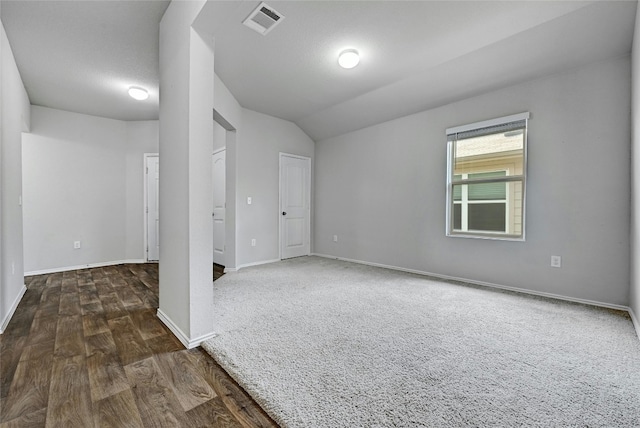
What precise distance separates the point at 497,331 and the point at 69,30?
449 cm

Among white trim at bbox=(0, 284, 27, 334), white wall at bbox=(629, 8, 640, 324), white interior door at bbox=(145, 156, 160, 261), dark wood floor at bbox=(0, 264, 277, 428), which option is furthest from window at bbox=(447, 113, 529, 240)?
white interior door at bbox=(145, 156, 160, 261)

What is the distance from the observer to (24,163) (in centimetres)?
401

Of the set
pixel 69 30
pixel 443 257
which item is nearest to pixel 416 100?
pixel 443 257

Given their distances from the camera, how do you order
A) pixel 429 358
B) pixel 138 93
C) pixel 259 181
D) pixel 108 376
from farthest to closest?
pixel 259 181
pixel 138 93
pixel 429 358
pixel 108 376

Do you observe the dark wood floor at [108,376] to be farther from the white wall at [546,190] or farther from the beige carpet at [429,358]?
→ the white wall at [546,190]

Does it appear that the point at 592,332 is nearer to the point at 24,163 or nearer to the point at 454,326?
the point at 454,326

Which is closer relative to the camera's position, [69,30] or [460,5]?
[460,5]

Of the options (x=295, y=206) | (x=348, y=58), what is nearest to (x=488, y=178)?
(x=348, y=58)

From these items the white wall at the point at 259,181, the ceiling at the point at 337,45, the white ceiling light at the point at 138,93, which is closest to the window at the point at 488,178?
the ceiling at the point at 337,45

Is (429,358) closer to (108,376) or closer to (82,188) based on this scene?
(108,376)

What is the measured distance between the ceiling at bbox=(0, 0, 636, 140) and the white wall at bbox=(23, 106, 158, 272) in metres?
0.65

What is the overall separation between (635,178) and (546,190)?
0.71 metres

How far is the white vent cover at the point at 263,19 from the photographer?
2234 mm

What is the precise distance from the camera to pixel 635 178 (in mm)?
2230
